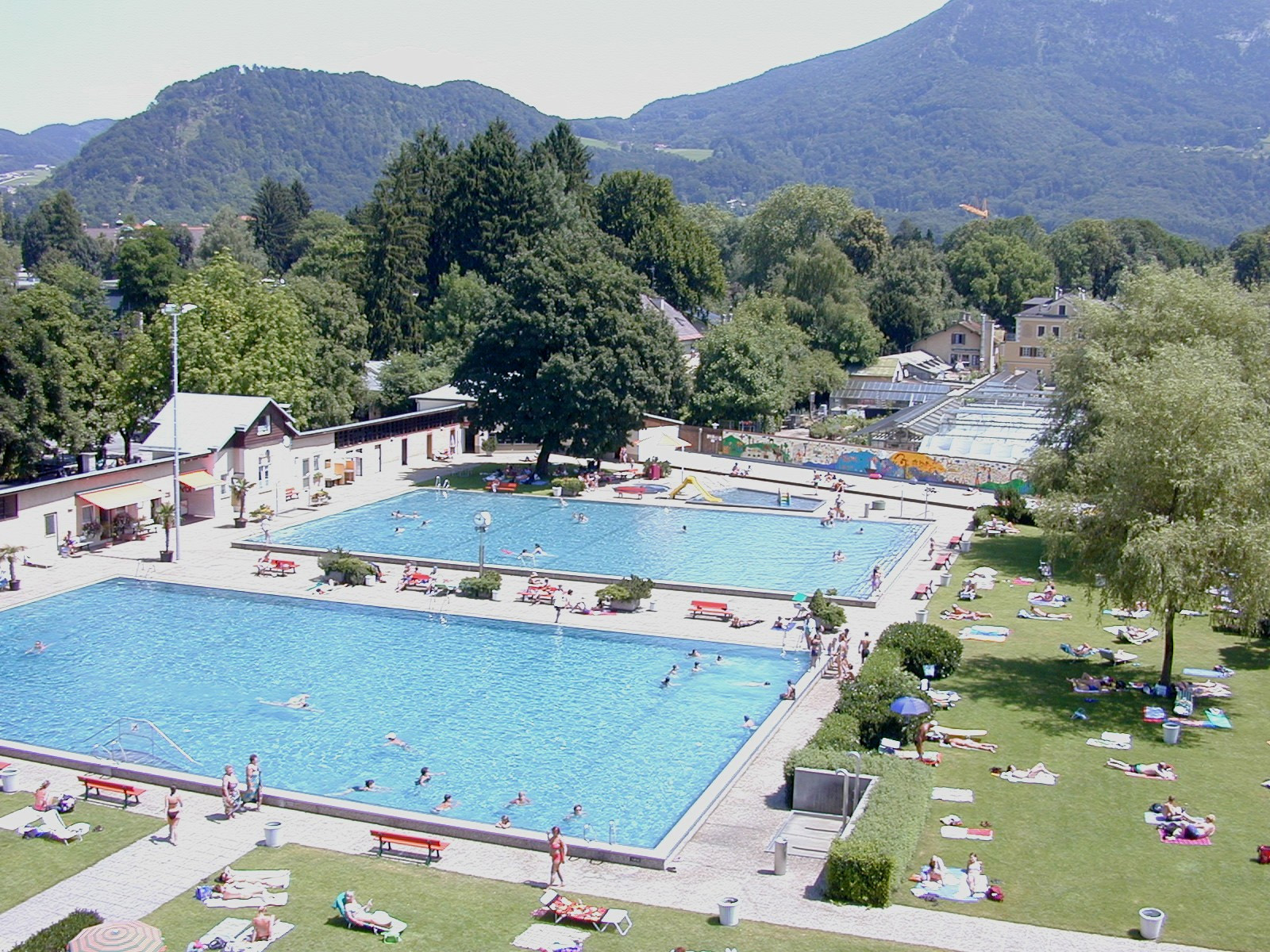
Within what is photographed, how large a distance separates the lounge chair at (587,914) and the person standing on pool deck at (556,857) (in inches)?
38.1

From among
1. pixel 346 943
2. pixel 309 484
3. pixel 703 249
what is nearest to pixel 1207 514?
pixel 346 943

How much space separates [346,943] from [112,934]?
2957 mm

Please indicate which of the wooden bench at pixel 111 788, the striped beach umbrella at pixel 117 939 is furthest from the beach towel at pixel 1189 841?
the wooden bench at pixel 111 788

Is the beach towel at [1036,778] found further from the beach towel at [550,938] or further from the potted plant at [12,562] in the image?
the potted plant at [12,562]

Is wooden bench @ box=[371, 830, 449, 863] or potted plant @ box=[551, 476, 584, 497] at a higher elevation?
potted plant @ box=[551, 476, 584, 497]

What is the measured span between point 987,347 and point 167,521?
72.3 metres

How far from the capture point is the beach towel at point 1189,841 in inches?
749

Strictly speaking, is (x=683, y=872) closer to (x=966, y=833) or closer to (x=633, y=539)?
(x=966, y=833)

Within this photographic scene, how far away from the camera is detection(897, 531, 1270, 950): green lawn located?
55.9 ft

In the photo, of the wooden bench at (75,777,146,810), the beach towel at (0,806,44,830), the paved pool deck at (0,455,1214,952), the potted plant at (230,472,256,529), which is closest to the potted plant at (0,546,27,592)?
the potted plant at (230,472,256,529)

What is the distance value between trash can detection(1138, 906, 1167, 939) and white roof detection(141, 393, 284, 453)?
36218 mm

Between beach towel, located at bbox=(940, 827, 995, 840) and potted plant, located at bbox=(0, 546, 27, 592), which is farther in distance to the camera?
potted plant, located at bbox=(0, 546, 27, 592)

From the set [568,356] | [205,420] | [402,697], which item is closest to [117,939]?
[402,697]

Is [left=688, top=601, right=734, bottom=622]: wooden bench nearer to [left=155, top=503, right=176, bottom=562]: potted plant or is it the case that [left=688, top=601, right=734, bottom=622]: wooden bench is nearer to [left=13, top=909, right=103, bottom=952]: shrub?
[left=155, top=503, right=176, bottom=562]: potted plant
